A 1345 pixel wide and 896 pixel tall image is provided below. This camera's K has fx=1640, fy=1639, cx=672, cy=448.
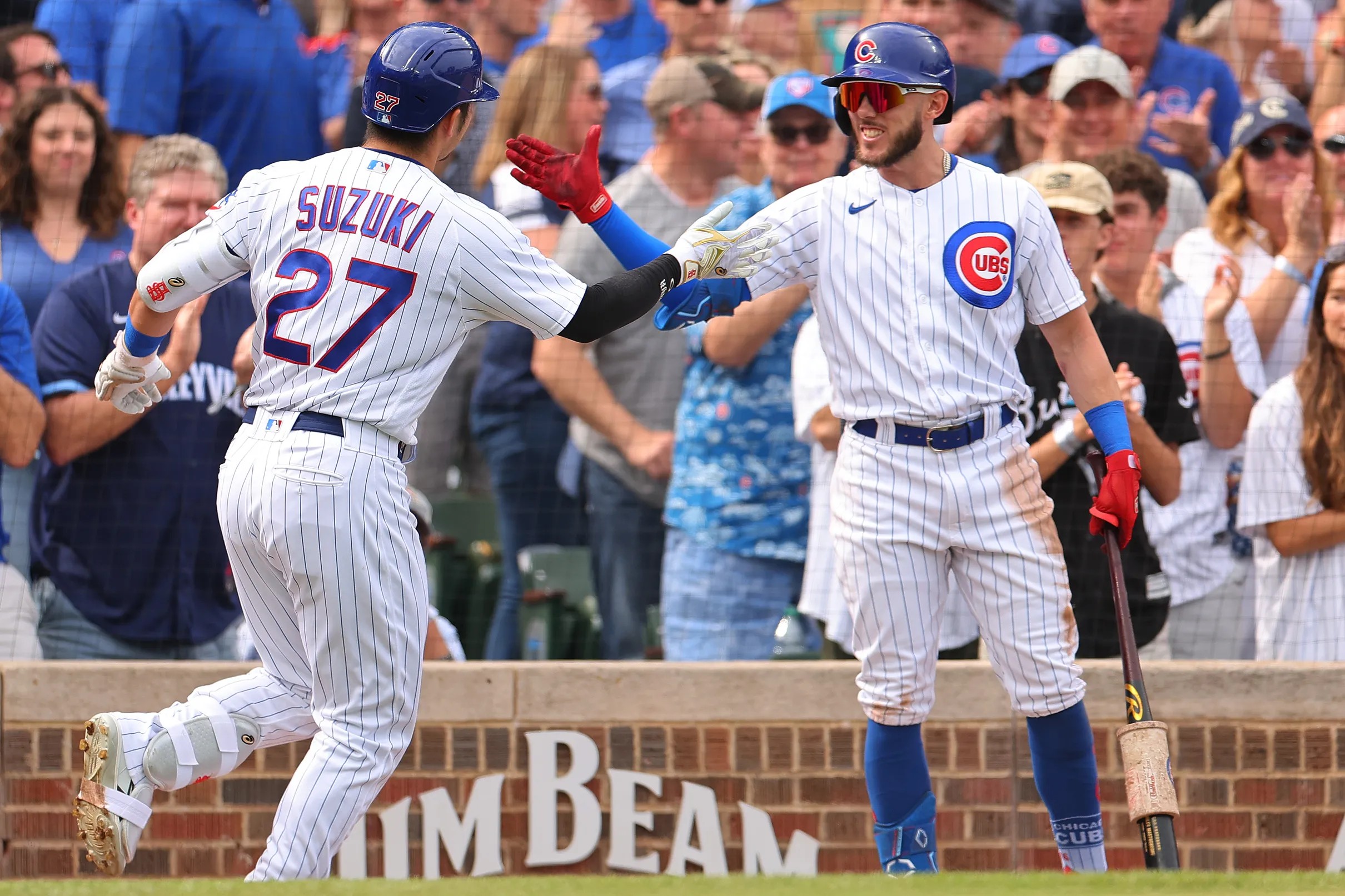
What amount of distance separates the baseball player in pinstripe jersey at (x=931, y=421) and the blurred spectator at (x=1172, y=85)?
105 inches

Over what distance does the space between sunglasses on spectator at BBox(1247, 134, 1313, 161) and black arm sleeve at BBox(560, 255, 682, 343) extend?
10.5ft

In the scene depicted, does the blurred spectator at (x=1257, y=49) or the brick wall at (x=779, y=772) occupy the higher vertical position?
the blurred spectator at (x=1257, y=49)

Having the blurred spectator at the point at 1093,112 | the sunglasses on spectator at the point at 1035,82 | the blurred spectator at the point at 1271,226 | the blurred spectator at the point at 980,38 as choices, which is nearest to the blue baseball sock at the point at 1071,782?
the blurred spectator at the point at 1271,226

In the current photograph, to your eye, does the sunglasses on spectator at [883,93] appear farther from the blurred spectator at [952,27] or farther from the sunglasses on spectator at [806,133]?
the blurred spectator at [952,27]

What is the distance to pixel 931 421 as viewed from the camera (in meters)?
3.60

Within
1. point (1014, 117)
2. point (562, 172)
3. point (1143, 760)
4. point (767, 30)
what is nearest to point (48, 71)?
point (767, 30)

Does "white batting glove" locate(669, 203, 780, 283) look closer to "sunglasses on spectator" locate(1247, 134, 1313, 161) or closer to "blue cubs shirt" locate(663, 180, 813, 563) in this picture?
"blue cubs shirt" locate(663, 180, 813, 563)

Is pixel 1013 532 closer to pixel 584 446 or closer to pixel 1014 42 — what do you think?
pixel 584 446

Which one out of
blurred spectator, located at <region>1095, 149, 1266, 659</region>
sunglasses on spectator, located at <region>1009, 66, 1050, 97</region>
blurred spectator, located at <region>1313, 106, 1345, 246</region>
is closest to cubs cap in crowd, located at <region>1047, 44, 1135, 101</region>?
sunglasses on spectator, located at <region>1009, 66, 1050, 97</region>

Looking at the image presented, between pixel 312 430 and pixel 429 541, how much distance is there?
2357mm

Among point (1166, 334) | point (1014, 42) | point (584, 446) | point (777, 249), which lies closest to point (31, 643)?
point (584, 446)

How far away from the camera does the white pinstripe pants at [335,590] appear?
313cm

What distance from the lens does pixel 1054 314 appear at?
12.1 ft

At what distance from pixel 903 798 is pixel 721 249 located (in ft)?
4.26
